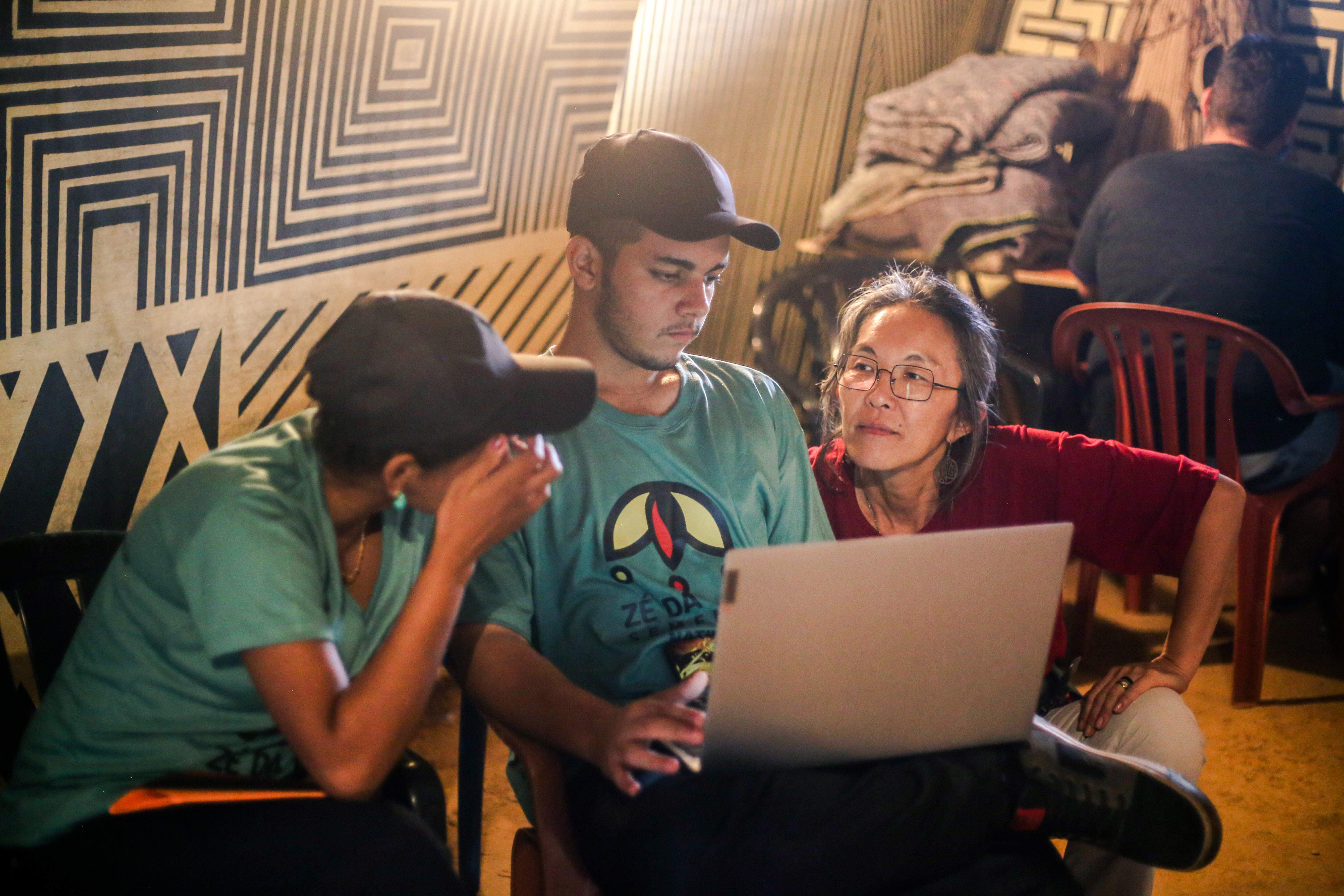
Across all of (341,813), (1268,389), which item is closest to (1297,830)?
(1268,389)

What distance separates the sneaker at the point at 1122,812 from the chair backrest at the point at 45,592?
1.15 m

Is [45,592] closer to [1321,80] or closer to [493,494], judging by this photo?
→ [493,494]

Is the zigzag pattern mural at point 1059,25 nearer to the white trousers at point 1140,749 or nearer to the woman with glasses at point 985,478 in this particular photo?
the woman with glasses at point 985,478

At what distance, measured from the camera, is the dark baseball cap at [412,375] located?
1.09m

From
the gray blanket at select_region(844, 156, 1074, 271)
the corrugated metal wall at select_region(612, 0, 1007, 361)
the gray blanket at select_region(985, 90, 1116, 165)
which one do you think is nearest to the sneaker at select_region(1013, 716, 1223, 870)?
the corrugated metal wall at select_region(612, 0, 1007, 361)

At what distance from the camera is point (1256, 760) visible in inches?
93.3

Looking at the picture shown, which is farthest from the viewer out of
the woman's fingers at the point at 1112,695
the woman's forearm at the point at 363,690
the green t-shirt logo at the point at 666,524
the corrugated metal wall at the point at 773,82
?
the corrugated metal wall at the point at 773,82

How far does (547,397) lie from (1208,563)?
1.10 m

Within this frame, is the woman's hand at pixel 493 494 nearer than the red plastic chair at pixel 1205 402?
Yes

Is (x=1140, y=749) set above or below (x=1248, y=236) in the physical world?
below

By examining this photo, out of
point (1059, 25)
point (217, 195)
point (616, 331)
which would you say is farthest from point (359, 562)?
point (1059, 25)

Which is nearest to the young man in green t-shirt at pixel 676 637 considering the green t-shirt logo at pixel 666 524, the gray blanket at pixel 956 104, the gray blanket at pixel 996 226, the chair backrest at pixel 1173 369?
the green t-shirt logo at pixel 666 524

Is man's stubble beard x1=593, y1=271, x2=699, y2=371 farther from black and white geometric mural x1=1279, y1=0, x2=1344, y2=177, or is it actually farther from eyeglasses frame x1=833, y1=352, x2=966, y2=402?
Result: black and white geometric mural x1=1279, y1=0, x2=1344, y2=177

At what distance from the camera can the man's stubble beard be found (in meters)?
1.54
